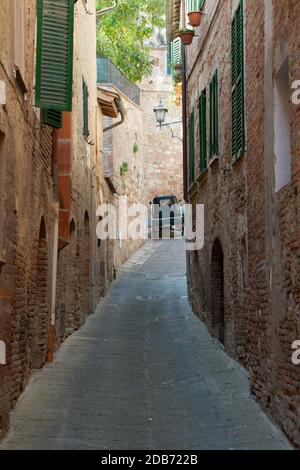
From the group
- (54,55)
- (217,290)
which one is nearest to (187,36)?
(217,290)

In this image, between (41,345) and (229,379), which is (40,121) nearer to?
(41,345)

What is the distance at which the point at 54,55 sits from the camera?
11164mm

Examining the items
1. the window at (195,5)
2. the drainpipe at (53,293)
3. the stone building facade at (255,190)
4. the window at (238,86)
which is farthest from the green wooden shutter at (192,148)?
the window at (238,86)

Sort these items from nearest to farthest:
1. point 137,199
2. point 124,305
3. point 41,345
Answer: point 41,345 → point 124,305 → point 137,199

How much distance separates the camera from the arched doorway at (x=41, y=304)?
11.9 m

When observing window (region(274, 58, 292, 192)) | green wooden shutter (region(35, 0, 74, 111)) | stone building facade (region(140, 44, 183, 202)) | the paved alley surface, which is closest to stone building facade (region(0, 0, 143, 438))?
green wooden shutter (region(35, 0, 74, 111))

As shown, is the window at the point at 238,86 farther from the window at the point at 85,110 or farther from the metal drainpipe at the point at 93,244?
the metal drainpipe at the point at 93,244

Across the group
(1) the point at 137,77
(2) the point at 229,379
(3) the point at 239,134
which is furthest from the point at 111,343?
(1) the point at 137,77

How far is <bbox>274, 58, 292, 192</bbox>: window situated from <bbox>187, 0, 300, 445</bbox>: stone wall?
145mm

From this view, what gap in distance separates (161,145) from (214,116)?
109 ft

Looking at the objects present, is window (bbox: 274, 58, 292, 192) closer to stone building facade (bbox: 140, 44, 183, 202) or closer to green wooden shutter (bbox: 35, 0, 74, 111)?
green wooden shutter (bbox: 35, 0, 74, 111)

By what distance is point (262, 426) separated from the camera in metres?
8.40

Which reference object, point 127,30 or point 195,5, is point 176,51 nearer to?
point 195,5

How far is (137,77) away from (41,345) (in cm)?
2147
